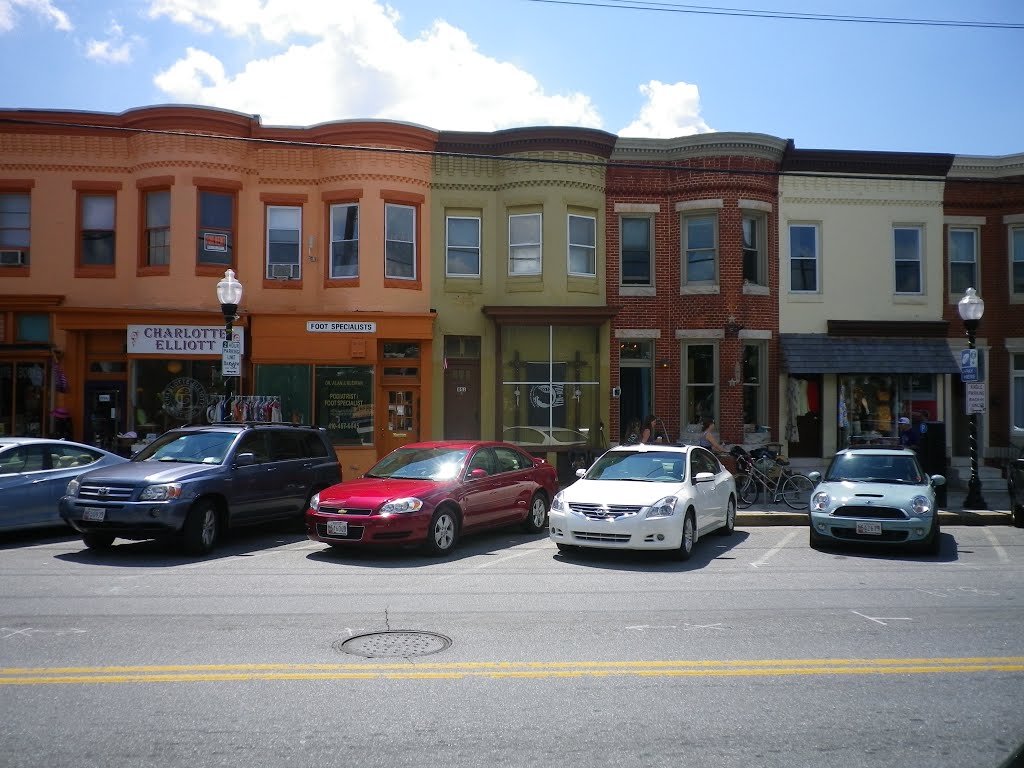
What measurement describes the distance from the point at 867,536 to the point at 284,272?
557 inches

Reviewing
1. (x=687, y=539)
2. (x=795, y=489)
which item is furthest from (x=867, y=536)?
(x=795, y=489)

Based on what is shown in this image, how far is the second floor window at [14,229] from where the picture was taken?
20.0 metres

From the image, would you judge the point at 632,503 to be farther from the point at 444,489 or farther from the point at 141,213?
the point at 141,213

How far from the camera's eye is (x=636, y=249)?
21484 mm

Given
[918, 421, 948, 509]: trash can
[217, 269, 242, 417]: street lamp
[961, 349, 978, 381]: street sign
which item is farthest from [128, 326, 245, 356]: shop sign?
[961, 349, 978, 381]: street sign

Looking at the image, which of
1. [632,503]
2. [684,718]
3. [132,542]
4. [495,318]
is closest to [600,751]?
[684,718]

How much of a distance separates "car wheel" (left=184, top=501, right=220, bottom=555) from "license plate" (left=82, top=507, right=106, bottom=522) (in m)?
1.01

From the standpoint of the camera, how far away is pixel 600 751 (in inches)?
186

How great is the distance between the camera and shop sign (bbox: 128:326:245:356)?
19484mm

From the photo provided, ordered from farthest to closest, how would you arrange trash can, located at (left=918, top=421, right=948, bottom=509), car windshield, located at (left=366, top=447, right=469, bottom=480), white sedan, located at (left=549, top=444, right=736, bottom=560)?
trash can, located at (left=918, top=421, right=948, bottom=509), car windshield, located at (left=366, top=447, right=469, bottom=480), white sedan, located at (left=549, top=444, right=736, bottom=560)

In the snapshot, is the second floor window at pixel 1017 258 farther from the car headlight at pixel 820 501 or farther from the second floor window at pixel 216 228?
the second floor window at pixel 216 228

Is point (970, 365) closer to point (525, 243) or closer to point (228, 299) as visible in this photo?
point (525, 243)

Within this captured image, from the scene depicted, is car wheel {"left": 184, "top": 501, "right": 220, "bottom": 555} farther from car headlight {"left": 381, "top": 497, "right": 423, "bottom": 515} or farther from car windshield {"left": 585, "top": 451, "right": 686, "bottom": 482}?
car windshield {"left": 585, "top": 451, "right": 686, "bottom": 482}

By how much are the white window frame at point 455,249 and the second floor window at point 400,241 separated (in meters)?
0.80
